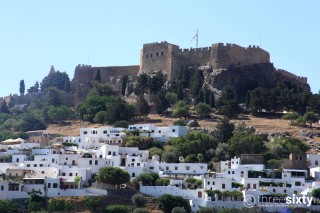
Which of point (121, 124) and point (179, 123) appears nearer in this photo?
point (179, 123)

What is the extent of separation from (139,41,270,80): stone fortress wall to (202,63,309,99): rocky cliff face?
2.87 feet

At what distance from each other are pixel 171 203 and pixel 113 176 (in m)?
4.60

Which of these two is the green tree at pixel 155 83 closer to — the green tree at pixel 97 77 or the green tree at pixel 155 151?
the green tree at pixel 97 77

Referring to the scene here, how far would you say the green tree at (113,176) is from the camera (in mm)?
51219

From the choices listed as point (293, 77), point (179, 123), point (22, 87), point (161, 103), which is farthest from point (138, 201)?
point (22, 87)

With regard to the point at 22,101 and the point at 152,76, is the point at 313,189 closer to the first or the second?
the point at 152,76

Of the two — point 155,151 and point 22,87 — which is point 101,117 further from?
point 22,87

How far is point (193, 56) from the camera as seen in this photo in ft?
261

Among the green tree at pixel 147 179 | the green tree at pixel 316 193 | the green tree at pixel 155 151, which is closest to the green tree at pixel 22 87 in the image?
the green tree at pixel 155 151

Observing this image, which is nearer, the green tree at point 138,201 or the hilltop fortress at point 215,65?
the green tree at point 138,201

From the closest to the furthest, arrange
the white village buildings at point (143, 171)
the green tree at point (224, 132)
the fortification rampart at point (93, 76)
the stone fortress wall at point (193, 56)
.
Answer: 1. the white village buildings at point (143, 171)
2. the green tree at point (224, 132)
3. the stone fortress wall at point (193, 56)
4. the fortification rampart at point (93, 76)

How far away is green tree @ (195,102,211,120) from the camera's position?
232ft

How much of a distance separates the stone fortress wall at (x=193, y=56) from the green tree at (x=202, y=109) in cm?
748

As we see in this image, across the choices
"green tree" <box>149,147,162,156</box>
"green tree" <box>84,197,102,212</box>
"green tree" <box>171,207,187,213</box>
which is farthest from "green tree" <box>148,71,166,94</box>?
"green tree" <box>171,207,187,213</box>
